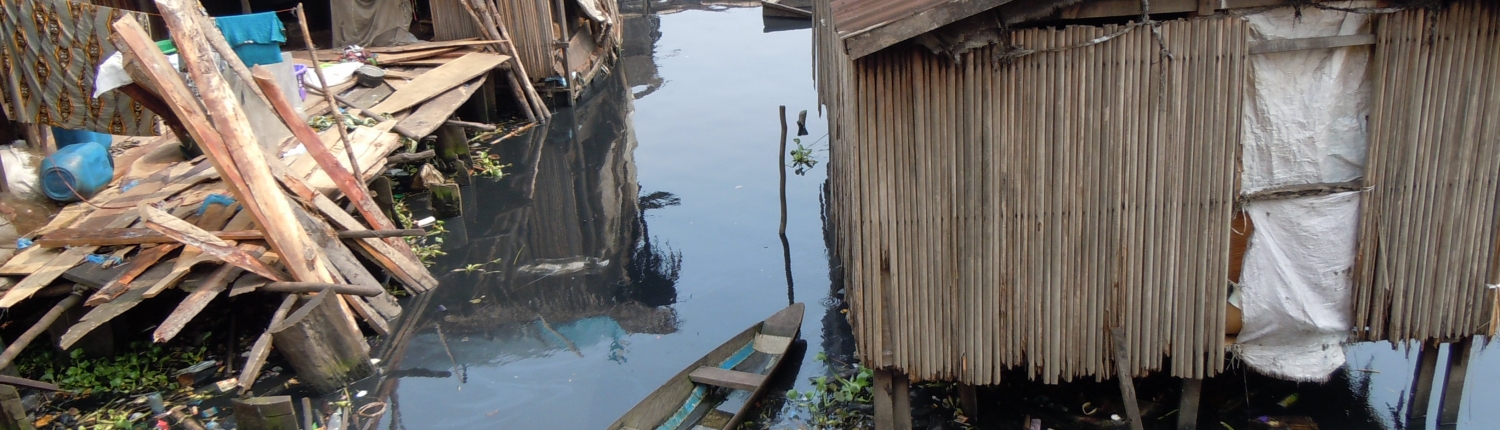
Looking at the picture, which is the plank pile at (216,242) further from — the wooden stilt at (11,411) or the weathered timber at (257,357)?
the wooden stilt at (11,411)

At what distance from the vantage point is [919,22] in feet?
18.3

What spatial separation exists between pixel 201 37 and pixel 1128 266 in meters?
8.11

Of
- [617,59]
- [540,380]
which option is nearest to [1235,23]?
[540,380]

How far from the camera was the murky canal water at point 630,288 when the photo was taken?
866 cm

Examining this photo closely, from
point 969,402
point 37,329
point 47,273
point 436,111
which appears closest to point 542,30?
point 436,111

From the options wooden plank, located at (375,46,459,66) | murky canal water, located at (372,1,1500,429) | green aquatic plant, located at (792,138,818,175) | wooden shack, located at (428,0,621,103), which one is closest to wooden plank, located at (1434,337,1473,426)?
murky canal water, located at (372,1,1500,429)

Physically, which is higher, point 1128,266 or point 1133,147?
point 1133,147

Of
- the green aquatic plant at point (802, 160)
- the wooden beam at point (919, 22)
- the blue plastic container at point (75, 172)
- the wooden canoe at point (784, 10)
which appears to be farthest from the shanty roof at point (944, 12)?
the wooden canoe at point (784, 10)

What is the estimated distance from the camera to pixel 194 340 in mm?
9664

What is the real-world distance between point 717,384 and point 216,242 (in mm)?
4808

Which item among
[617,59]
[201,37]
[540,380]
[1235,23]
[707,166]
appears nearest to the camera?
[1235,23]

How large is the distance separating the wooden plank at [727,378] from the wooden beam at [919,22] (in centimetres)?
379

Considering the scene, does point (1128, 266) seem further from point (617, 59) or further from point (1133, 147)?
point (617, 59)

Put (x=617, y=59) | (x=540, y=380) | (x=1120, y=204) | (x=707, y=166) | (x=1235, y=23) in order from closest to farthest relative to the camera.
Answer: (x=1235, y=23) → (x=1120, y=204) → (x=540, y=380) → (x=707, y=166) → (x=617, y=59)
